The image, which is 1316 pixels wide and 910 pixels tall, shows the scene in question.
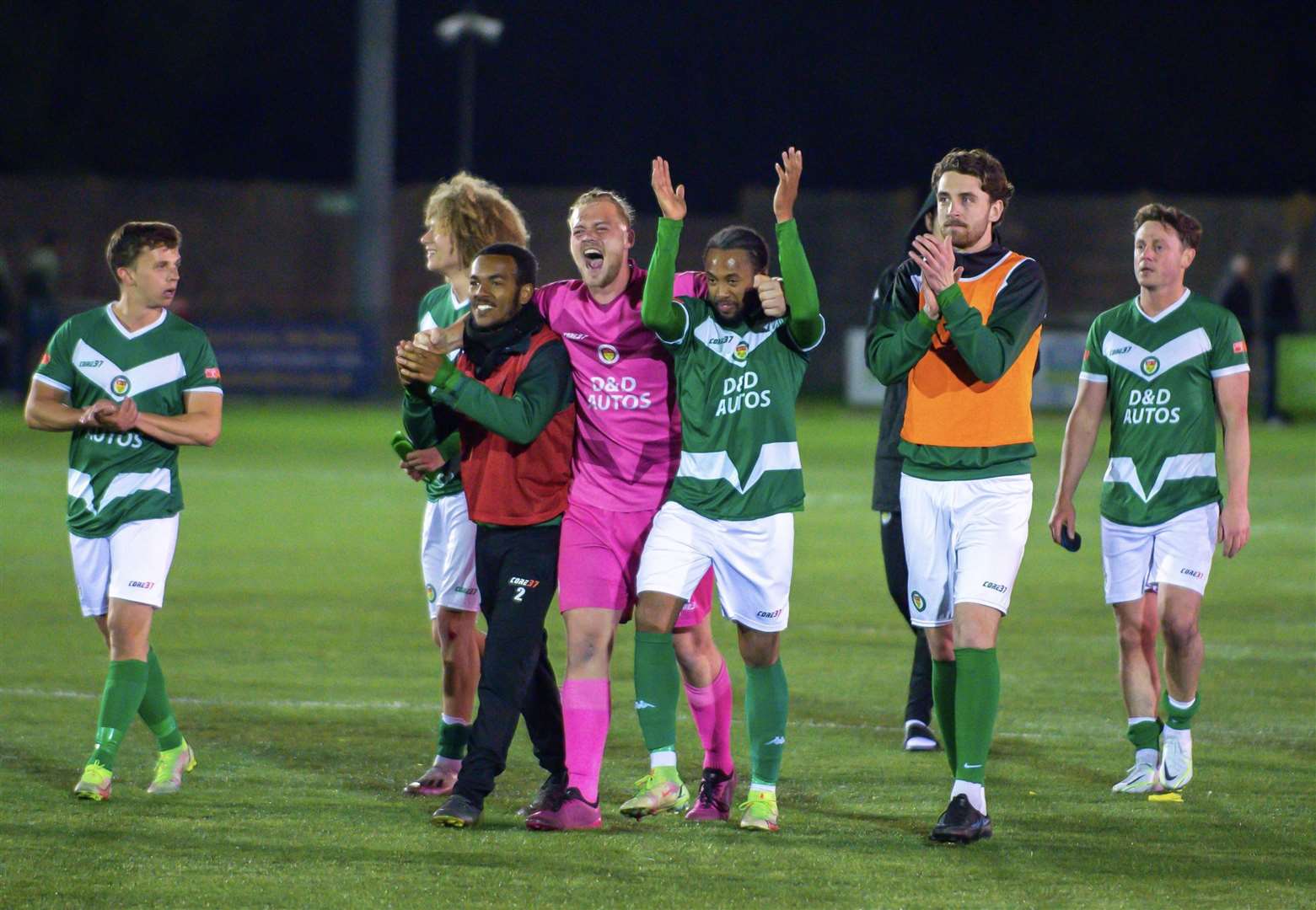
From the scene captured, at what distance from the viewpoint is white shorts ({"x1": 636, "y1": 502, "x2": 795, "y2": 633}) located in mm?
6242

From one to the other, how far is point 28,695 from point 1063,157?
4052 centimetres

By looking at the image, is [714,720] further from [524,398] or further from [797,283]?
[797,283]

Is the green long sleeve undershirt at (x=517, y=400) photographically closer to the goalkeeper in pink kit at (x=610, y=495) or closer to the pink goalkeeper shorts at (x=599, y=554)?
Result: the goalkeeper in pink kit at (x=610, y=495)

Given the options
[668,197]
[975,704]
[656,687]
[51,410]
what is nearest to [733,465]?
[656,687]

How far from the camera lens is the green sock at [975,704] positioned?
618 centimetres

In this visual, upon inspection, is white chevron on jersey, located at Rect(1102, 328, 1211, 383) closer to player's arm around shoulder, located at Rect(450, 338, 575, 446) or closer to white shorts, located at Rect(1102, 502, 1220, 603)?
white shorts, located at Rect(1102, 502, 1220, 603)

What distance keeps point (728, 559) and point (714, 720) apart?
59 cm

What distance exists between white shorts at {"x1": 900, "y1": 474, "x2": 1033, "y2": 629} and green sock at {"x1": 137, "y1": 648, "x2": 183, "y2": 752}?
2.59 metres

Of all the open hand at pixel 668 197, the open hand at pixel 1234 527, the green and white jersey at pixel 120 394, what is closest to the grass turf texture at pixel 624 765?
the open hand at pixel 1234 527

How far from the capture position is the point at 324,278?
3591 cm

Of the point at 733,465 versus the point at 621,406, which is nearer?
the point at 733,465

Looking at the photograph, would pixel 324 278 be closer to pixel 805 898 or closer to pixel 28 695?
pixel 28 695

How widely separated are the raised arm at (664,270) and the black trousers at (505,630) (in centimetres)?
77

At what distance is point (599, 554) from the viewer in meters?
6.33
